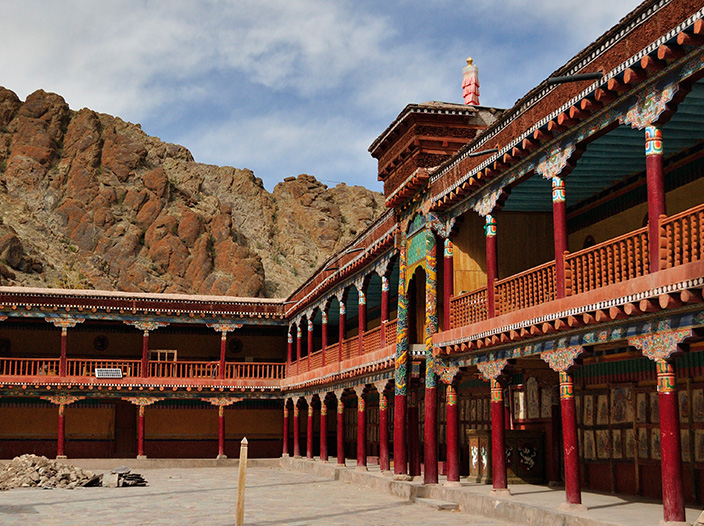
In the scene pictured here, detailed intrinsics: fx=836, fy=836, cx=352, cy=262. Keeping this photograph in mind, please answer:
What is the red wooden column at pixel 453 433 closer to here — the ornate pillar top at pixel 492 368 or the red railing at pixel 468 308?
the red railing at pixel 468 308

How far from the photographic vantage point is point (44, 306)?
30.0 m

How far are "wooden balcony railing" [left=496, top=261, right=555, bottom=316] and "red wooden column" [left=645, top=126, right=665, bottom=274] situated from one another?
2685 millimetres

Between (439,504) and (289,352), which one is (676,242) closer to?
(439,504)

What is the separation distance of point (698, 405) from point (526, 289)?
3221mm

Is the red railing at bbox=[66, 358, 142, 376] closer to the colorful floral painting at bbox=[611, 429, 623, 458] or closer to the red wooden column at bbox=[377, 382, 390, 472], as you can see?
the red wooden column at bbox=[377, 382, 390, 472]

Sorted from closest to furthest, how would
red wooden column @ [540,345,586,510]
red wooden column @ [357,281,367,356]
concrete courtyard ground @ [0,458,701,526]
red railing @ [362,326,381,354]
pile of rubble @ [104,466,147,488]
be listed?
red wooden column @ [540,345,586,510] → concrete courtyard ground @ [0,458,701,526] → pile of rubble @ [104,466,147,488] → red railing @ [362,326,381,354] → red wooden column @ [357,281,367,356]

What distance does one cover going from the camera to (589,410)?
15875mm

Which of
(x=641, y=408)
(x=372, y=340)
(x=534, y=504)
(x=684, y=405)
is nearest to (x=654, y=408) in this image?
(x=641, y=408)

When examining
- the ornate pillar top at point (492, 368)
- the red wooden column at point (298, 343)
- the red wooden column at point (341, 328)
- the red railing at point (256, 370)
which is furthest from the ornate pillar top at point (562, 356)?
the red railing at point (256, 370)

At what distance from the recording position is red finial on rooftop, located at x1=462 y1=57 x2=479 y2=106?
20109mm

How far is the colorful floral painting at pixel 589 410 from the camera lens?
15797mm

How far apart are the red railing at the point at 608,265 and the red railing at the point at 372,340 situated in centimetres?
905

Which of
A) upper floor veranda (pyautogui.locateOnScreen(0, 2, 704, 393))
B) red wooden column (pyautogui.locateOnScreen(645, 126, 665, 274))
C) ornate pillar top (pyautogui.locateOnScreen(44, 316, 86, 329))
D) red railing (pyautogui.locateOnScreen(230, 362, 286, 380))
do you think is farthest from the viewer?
red railing (pyautogui.locateOnScreen(230, 362, 286, 380))

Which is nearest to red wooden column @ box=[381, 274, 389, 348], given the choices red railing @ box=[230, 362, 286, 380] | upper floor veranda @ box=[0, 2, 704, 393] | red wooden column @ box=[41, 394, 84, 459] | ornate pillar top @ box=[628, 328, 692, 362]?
upper floor veranda @ box=[0, 2, 704, 393]
